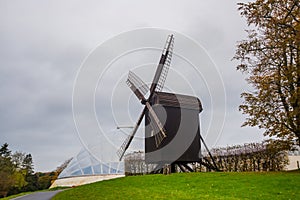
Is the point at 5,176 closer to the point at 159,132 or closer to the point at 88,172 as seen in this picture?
the point at 88,172

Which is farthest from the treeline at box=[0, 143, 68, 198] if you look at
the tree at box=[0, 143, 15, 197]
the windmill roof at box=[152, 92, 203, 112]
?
the windmill roof at box=[152, 92, 203, 112]

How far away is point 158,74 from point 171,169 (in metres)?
7.58

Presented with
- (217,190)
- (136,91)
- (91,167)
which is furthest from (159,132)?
(91,167)

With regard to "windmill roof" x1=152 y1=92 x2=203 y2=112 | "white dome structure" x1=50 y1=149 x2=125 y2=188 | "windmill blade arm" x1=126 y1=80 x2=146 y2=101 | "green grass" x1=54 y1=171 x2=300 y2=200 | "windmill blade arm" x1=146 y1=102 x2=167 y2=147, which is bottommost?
"green grass" x1=54 y1=171 x2=300 y2=200

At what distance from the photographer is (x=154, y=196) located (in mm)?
11875

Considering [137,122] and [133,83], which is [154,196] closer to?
[137,122]

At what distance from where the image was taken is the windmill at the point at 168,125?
76.5 ft

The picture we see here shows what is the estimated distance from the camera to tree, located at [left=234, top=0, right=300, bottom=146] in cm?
1684

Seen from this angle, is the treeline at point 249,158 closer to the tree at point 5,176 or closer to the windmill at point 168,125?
the windmill at point 168,125

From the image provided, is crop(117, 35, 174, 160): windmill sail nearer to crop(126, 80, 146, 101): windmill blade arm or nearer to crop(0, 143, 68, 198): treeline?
crop(126, 80, 146, 101): windmill blade arm

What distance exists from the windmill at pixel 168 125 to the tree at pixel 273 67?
698 cm

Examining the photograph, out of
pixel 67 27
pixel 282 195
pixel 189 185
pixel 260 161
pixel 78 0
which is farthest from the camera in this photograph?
pixel 260 161

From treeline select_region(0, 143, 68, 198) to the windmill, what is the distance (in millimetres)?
24955

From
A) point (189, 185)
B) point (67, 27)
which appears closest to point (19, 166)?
point (67, 27)
